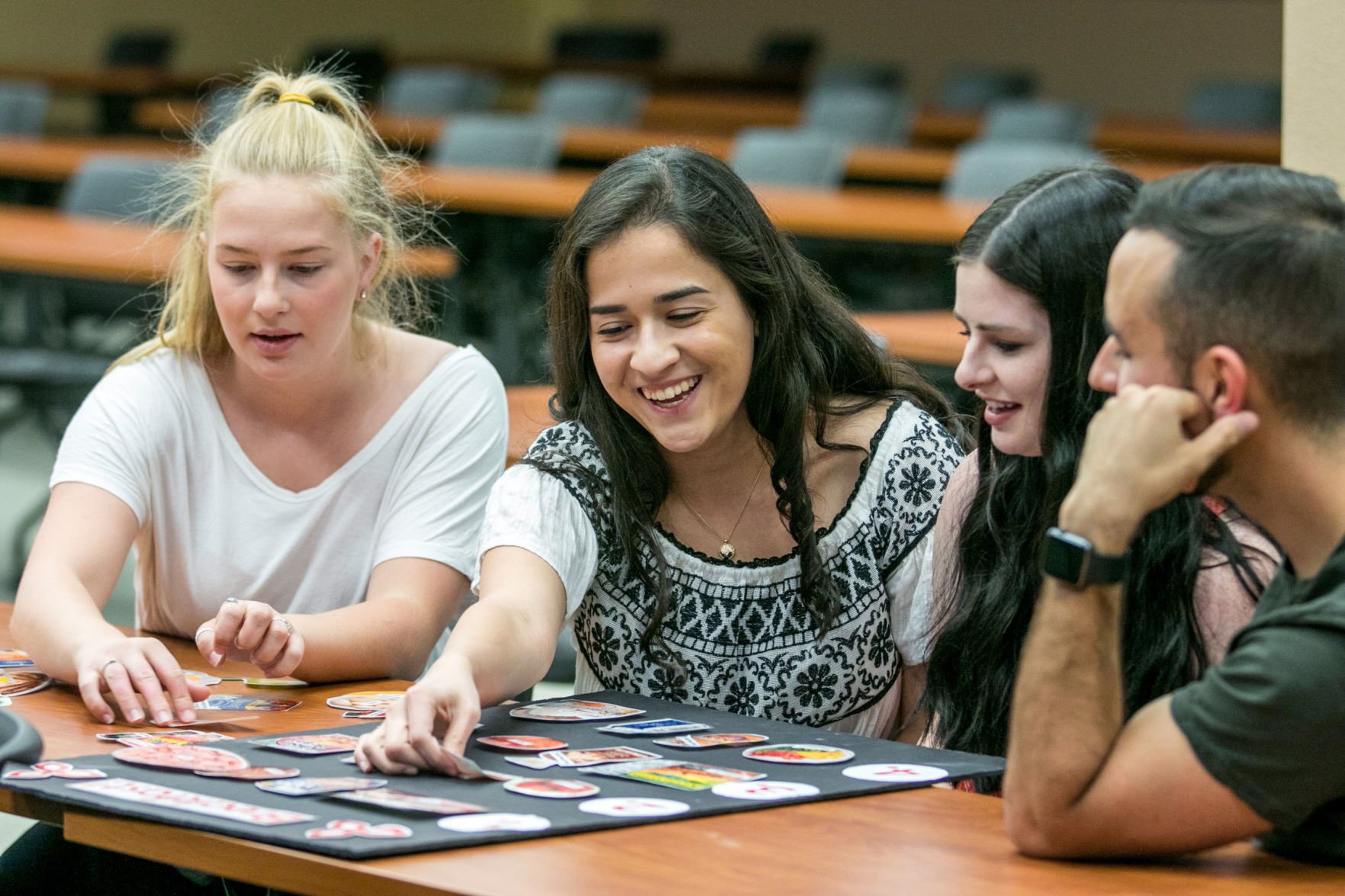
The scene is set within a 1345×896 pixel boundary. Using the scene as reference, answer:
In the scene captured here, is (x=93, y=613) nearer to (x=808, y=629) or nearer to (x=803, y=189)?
(x=808, y=629)

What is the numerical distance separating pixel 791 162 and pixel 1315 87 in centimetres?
518

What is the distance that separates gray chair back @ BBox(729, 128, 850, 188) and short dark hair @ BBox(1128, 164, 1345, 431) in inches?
243

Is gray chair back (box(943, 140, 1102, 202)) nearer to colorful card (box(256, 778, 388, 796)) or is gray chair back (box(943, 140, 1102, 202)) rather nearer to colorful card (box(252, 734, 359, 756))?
colorful card (box(252, 734, 359, 756))

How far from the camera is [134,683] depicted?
1946 mm

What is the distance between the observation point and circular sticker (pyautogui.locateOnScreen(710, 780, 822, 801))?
160cm

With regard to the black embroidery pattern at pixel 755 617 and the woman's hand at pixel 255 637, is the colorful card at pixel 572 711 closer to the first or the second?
the black embroidery pattern at pixel 755 617

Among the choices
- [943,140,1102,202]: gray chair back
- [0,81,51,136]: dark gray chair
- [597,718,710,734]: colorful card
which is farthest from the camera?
[0,81,51,136]: dark gray chair

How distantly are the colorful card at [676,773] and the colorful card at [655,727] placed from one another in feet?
0.38

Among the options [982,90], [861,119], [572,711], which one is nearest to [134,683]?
[572,711]

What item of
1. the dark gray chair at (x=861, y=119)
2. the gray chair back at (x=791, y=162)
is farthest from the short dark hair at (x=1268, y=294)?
the dark gray chair at (x=861, y=119)

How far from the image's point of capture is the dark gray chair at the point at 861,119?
32.6 feet

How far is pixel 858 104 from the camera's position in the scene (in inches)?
393

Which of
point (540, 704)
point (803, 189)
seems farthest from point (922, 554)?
point (803, 189)

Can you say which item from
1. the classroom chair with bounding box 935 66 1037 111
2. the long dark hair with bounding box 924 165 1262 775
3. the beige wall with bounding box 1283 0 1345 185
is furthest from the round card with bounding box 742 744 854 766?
the classroom chair with bounding box 935 66 1037 111
